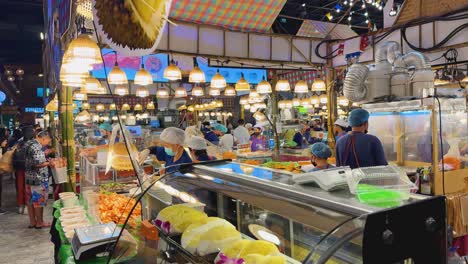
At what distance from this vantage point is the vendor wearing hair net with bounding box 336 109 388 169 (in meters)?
4.80

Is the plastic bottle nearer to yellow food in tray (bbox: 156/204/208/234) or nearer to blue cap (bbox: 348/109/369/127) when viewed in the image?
blue cap (bbox: 348/109/369/127)

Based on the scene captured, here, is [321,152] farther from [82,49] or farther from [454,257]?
[82,49]

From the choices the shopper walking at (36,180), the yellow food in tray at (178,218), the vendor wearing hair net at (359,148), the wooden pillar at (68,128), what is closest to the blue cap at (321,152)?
the vendor wearing hair net at (359,148)

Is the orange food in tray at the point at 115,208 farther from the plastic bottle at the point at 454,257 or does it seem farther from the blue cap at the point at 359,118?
the plastic bottle at the point at 454,257

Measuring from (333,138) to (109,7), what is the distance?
8.63 meters

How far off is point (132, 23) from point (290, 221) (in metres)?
1.72

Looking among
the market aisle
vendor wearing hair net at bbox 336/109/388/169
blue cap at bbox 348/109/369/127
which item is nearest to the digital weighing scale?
vendor wearing hair net at bbox 336/109/388/169

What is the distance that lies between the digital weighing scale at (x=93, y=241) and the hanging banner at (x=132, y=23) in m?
1.58

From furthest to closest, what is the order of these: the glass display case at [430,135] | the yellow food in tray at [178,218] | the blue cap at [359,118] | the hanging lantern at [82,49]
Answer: the glass display case at [430,135]
the blue cap at [359,118]
the hanging lantern at [82,49]
the yellow food in tray at [178,218]

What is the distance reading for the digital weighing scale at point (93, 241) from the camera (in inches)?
118

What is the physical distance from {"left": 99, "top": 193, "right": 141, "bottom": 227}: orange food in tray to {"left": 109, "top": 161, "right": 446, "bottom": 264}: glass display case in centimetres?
62

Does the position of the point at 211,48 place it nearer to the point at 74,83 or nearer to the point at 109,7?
the point at 74,83

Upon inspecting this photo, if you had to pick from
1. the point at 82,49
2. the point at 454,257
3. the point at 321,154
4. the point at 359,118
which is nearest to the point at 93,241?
the point at 82,49

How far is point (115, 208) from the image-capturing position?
15.1ft
